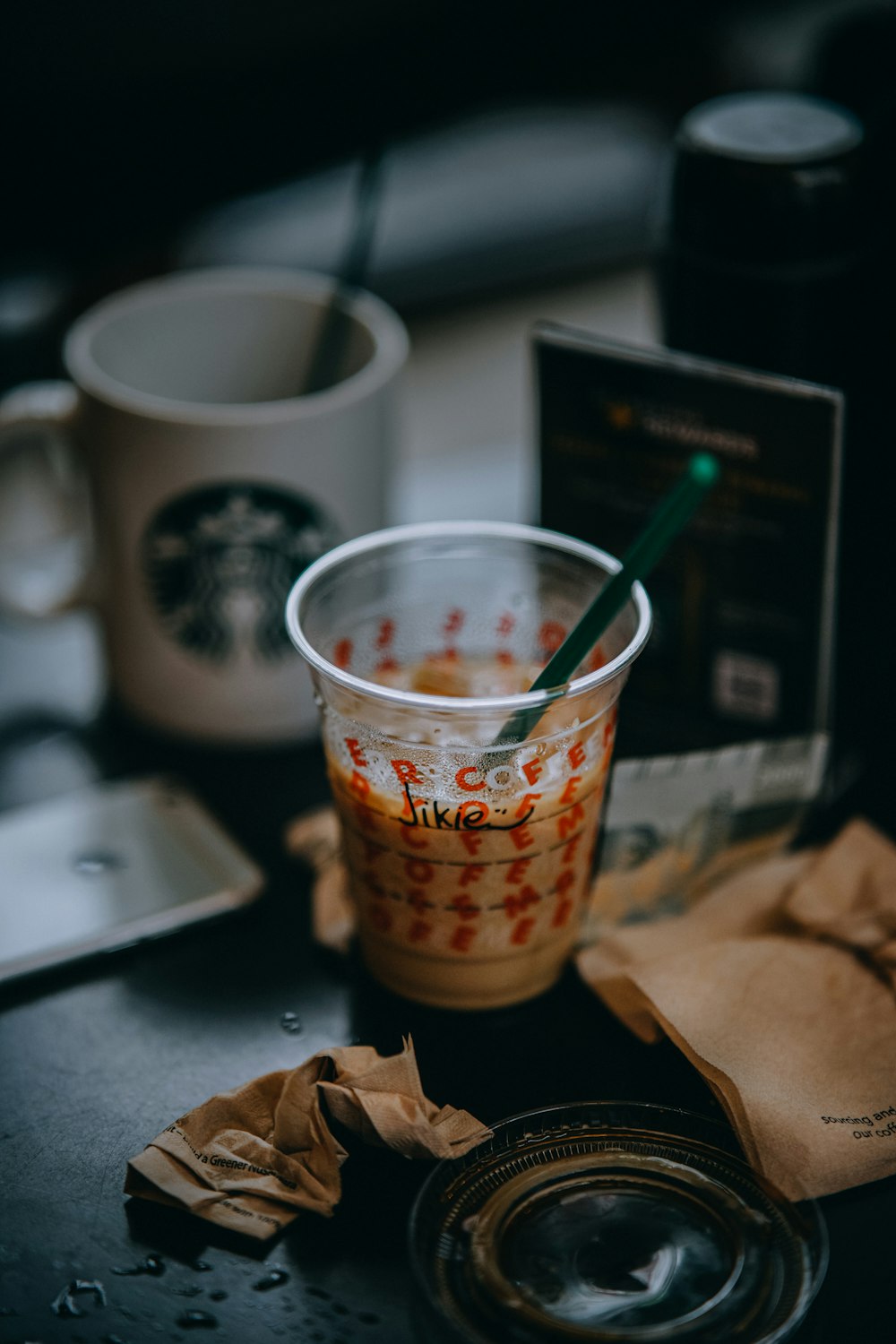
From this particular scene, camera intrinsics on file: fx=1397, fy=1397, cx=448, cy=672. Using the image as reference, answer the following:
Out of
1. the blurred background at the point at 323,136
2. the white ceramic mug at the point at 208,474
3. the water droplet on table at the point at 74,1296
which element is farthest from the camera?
the blurred background at the point at 323,136

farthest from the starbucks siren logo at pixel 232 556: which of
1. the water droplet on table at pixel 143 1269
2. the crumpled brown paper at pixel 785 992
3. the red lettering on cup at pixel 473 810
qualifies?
the water droplet on table at pixel 143 1269

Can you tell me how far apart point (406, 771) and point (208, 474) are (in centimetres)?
24

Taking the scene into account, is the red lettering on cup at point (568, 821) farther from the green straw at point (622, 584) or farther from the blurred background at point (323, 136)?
the blurred background at point (323, 136)

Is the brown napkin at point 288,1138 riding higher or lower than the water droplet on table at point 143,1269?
higher

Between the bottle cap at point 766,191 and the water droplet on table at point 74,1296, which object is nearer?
the water droplet on table at point 74,1296

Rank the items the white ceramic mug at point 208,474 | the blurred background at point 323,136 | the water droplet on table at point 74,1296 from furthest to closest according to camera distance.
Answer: the blurred background at point 323,136
the white ceramic mug at point 208,474
the water droplet on table at point 74,1296

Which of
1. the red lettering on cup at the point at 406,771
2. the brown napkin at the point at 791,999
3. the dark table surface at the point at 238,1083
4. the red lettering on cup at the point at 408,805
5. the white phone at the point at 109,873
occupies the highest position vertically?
the red lettering on cup at the point at 406,771

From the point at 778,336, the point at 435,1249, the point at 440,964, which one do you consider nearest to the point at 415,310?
the point at 778,336

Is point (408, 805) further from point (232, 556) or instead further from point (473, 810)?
point (232, 556)

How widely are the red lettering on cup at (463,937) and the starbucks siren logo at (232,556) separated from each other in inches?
9.2

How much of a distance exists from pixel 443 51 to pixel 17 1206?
1.70 m

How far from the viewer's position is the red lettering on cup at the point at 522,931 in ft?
1.97

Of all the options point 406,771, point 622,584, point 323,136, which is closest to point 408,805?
point 406,771

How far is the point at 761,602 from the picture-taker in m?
0.71
